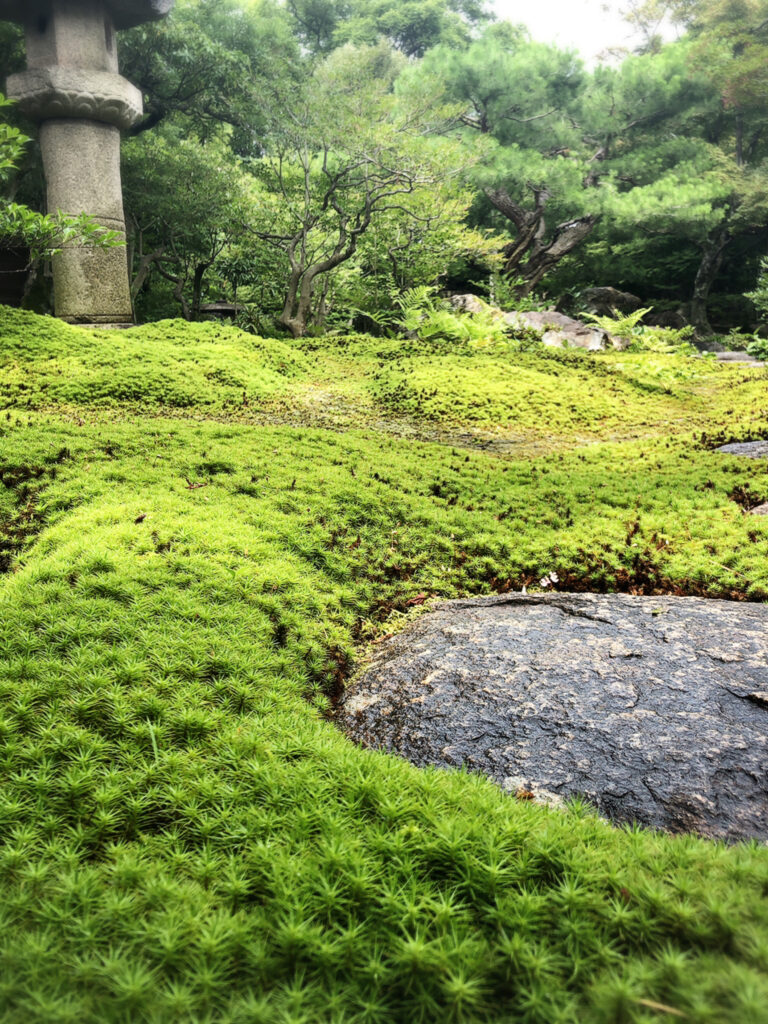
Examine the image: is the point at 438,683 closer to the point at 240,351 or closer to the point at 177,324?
the point at 240,351

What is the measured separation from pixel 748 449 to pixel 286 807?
321 inches

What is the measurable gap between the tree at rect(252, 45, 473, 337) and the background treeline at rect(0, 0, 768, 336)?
0.06 metres

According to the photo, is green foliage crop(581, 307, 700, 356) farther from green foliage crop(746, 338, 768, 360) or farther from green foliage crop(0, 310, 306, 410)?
green foliage crop(0, 310, 306, 410)

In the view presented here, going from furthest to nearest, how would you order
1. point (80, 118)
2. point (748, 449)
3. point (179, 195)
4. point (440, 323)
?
1. point (440, 323)
2. point (179, 195)
3. point (80, 118)
4. point (748, 449)

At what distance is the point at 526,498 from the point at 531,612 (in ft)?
8.32

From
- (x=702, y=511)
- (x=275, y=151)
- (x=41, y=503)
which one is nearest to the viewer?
(x=41, y=503)

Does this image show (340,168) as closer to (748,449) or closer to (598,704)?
(748,449)

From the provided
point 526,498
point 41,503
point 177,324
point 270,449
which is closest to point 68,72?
point 177,324

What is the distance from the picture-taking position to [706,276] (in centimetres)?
2459

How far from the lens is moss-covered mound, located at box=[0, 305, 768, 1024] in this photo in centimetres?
178

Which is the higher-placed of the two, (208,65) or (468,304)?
(208,65)

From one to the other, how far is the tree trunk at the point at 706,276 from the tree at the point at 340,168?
43.3 feet

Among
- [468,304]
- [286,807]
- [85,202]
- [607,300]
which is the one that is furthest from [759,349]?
[286,807]

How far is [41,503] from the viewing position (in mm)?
5461
